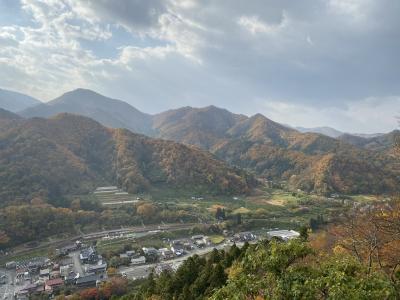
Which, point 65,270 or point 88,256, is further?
point 88,256

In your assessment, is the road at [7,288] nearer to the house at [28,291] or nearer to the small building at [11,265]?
the small building at [11,265]

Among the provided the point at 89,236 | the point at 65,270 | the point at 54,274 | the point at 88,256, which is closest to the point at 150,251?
the point at 88,256

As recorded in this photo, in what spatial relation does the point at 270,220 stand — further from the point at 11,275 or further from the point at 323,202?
the point at 11,275

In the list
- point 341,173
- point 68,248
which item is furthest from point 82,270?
point 341,173

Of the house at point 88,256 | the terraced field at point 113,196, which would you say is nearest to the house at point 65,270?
the house at point 88,256

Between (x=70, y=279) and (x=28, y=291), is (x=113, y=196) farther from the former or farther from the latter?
(x=28, y=291)

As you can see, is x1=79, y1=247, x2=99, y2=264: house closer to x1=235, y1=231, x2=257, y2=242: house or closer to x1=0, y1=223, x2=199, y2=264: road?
x1=0, y1=223, x2=199, y2=264: road
